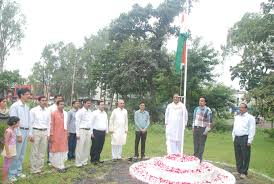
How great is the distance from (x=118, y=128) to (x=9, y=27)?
29.4m

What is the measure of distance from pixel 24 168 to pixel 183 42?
190 inches

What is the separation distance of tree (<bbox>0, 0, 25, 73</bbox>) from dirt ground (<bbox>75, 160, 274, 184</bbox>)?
2944 cm

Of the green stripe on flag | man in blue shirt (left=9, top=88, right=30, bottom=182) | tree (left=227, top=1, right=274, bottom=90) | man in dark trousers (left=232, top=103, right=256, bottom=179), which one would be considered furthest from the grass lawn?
tree (left=227, top=1, right=274, bottom=90)

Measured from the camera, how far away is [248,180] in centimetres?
886

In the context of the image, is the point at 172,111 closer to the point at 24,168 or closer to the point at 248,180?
the point at 248,180

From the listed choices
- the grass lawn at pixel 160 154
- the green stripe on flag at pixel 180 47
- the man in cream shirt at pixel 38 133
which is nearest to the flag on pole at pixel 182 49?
the green stripe on flag at pixel 180 47

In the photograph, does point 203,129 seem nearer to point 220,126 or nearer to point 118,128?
point 118,128

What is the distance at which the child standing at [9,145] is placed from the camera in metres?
7.06

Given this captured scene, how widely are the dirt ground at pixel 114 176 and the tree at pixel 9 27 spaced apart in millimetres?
29436

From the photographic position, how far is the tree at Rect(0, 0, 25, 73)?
3544cm

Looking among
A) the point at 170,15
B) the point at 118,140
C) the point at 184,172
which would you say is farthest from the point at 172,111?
the point at 170,15

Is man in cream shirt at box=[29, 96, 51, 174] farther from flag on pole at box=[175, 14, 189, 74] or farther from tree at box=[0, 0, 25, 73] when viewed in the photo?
tree at box=[0, 0, 25, 73]

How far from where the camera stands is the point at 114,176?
28.5 feet

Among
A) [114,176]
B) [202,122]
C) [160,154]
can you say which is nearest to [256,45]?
[160,154]
